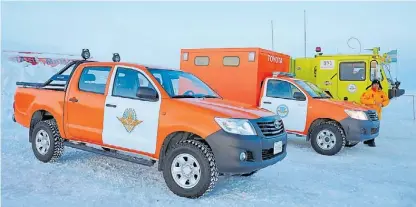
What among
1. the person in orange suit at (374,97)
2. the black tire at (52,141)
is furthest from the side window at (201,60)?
the black tire at (52,141)

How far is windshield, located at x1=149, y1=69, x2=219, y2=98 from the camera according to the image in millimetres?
5134

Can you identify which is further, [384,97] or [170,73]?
[384,97]

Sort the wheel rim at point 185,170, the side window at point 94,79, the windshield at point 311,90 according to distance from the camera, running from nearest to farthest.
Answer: the wheel rim at point 185,170
the side window at point 94,79
the windshield at point 311,90

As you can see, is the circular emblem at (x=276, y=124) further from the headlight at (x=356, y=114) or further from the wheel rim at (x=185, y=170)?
the headlight at (x=356, y=114)

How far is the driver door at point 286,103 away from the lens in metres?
8.50

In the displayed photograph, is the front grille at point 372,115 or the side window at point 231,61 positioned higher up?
the side window at point 231,61

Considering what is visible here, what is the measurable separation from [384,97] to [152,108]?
7.78 m

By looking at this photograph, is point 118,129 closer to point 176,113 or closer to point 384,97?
point 176,113

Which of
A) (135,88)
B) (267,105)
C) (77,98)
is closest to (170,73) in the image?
(135,88)

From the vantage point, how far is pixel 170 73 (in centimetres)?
562

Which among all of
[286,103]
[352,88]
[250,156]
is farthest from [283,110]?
[250,156]

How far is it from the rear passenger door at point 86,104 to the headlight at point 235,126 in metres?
1.94

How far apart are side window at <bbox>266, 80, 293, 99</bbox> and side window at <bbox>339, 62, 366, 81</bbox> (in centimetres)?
332

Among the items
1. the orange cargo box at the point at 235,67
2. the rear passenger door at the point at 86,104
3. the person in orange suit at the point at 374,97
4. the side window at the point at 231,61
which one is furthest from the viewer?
the person in orange suit at the point at 374,97
